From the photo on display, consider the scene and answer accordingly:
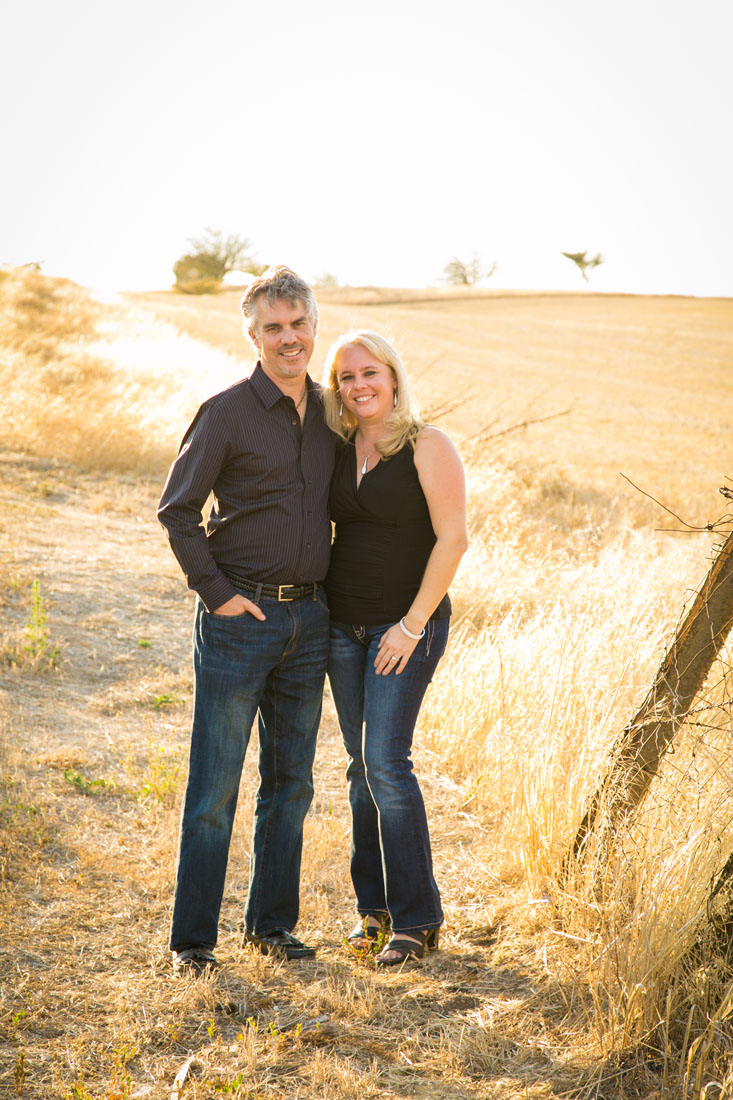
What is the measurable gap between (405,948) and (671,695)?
133 centimetres

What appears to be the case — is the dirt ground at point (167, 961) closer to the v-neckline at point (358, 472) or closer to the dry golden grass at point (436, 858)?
the dry golden grass at point (436, 858)

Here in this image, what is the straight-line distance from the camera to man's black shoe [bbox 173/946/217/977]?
312 centimetres

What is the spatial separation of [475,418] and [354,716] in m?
17.4

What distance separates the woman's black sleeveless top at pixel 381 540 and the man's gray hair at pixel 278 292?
573mm

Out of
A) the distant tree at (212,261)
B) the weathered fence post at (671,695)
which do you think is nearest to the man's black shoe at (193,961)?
the weathered fence post at (671,695)

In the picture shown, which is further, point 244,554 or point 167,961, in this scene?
point 167,961

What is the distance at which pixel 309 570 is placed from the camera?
10.4ft

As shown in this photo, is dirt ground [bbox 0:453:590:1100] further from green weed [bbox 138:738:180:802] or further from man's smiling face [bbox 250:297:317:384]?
man's smiling face [bbox 250:297:317:384]

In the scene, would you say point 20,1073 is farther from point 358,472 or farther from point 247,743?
point 358,472

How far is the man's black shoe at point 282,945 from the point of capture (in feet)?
11.0

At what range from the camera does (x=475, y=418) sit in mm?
20219

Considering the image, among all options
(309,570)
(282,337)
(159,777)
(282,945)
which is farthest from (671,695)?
(159,777)

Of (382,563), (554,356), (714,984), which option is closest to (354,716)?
(382,563)

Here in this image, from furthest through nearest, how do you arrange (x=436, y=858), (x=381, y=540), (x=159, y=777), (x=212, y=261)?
(x=212, y=261)
(x=159, y=777)
(x=436, y=858)
(x=381, y=540)
